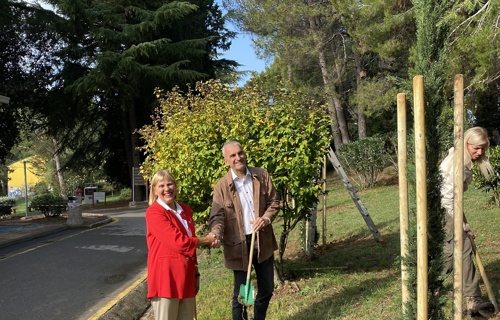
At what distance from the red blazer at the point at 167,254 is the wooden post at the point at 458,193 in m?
1.85

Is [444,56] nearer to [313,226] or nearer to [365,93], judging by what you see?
[313,226]

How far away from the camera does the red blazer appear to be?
353 cm

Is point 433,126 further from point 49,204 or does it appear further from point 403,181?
point 49,204

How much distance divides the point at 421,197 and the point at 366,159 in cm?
1580

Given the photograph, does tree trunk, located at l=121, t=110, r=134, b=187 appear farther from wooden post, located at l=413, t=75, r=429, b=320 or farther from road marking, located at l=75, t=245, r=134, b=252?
wooden post, located at l=413, t=75, r=429, b=320

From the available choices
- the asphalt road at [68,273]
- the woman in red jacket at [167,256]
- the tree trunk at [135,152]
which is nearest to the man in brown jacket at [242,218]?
the woman in red jacket at [167,256]

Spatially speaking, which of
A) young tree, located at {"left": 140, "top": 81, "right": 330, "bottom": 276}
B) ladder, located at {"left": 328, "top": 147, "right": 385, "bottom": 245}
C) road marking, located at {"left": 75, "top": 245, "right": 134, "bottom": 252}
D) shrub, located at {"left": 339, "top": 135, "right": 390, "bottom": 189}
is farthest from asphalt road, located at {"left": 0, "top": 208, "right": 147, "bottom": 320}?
shrub, located at {"left": 339, "top": 135, "right": 390, "bottom": 189}

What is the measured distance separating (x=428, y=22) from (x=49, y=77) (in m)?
25.8

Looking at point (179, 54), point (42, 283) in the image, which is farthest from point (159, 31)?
point (42, 283)

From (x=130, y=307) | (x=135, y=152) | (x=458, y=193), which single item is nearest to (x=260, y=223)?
(x=458, y=193)

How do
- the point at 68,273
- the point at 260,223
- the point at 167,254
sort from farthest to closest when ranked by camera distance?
the point at 68,273, the point at 260,223, the point at 167,254

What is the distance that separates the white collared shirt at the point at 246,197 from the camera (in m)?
4.11

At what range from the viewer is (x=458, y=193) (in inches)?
112

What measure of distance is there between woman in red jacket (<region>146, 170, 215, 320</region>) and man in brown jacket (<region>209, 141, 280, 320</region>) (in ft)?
1.40
